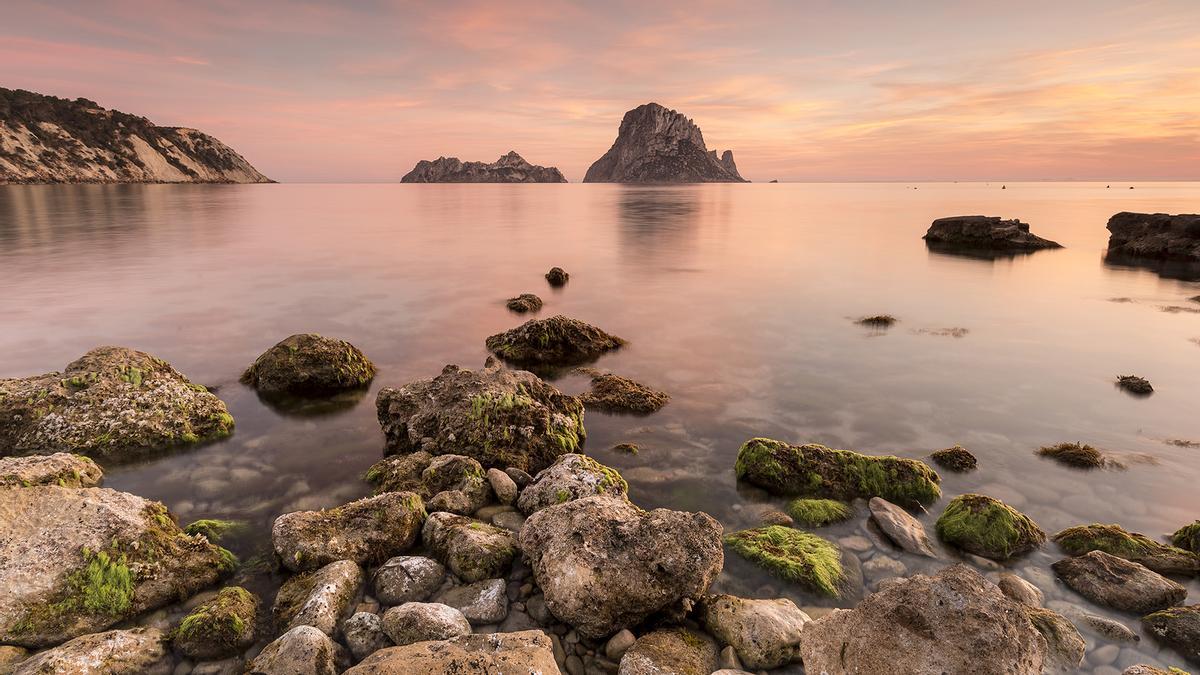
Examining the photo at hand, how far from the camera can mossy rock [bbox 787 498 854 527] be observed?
835 cm

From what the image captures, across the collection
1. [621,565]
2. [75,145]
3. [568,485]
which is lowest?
[568,485]

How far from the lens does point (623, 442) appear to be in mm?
10891

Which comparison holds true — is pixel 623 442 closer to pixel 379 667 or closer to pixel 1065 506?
pixel 379 667

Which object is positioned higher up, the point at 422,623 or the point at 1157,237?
the point at 1157,237

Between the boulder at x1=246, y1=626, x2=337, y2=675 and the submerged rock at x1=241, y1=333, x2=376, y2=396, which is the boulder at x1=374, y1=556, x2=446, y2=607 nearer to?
the boulder at x1=246, y1=626, x2=337, y2=675

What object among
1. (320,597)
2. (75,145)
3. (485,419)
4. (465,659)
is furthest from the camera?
(75,145)

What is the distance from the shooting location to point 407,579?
6.50 metres

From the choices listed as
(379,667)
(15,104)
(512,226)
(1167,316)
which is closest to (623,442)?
(379,667)

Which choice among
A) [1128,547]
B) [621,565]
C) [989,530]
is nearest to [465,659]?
[621,565]

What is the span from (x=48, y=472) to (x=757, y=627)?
9.48 metres

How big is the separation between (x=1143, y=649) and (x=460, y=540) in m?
7.81

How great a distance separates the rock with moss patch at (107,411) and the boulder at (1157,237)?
53.6 metres

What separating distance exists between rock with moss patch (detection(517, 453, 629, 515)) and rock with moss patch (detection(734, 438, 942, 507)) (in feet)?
8.19

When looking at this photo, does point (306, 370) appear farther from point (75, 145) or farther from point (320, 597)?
point (75, 145)
